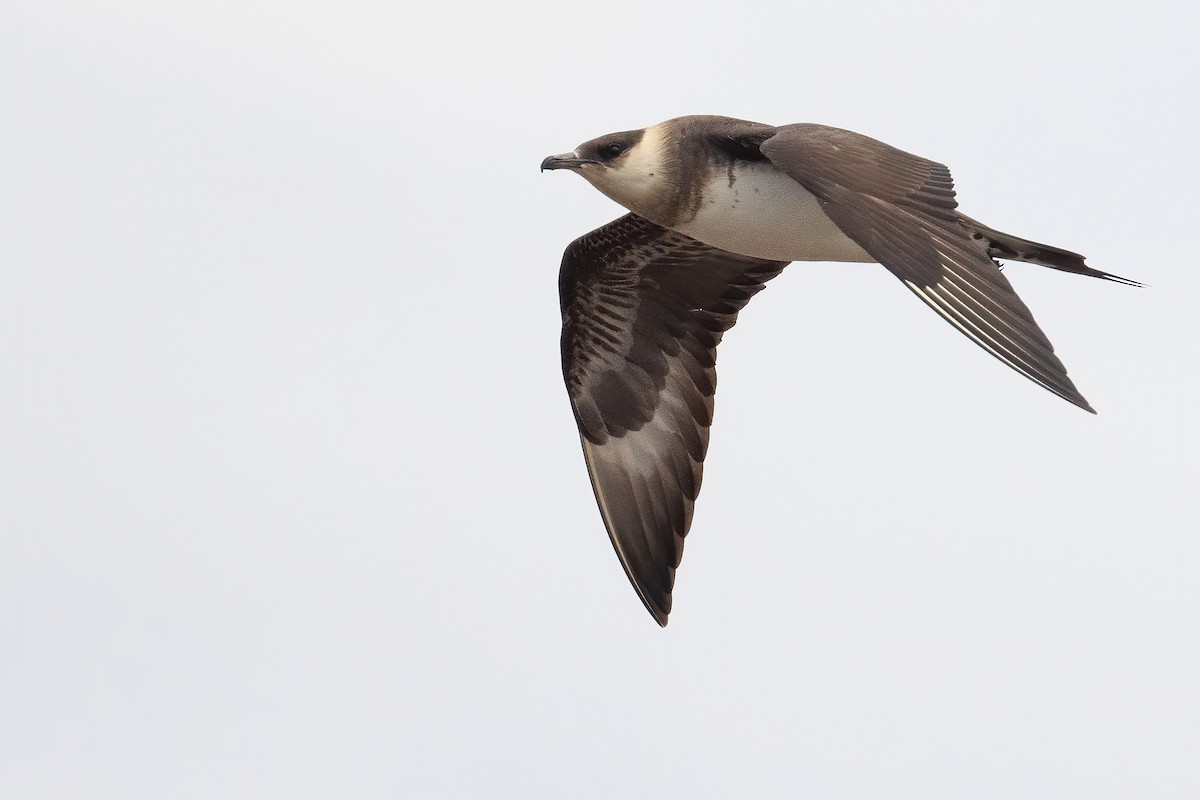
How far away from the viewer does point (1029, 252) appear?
11.2m

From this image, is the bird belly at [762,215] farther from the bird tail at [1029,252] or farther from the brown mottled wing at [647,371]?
the brown mottled wing at [647,371]

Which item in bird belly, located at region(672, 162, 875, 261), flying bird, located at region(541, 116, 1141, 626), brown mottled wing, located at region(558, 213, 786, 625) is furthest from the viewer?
brown mottled wing, located at region(558, 213, 786, 625)

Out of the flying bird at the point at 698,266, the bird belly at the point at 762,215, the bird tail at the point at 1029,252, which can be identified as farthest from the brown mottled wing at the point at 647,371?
the bird tail at the point at 1029,252

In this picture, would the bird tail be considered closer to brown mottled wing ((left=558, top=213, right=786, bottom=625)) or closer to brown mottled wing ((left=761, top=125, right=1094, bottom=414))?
brown mottled wing ((left=761, top=125, right=1094, bottom=414))

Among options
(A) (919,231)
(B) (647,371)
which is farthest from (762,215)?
(B) (647,371)

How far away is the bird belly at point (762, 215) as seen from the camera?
11000mm

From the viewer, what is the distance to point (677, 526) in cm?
1266

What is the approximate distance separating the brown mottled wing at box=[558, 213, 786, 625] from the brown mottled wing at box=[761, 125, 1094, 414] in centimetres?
208

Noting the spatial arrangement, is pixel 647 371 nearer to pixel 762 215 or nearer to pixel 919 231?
pixel 762 215

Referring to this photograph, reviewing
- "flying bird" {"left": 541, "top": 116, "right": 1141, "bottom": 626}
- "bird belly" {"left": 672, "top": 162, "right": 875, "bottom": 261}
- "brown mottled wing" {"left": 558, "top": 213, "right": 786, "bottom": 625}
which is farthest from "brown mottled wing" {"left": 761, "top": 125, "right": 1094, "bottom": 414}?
"brown mottled wing" {"left": 558, "top": 213, "right": 786, "bottom": 625}

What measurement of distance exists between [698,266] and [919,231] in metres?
3.01

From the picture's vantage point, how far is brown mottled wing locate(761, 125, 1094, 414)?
9.06 m

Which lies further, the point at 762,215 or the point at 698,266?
the point at 698,266

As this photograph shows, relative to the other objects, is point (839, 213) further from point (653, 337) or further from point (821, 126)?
point (653, 337)
